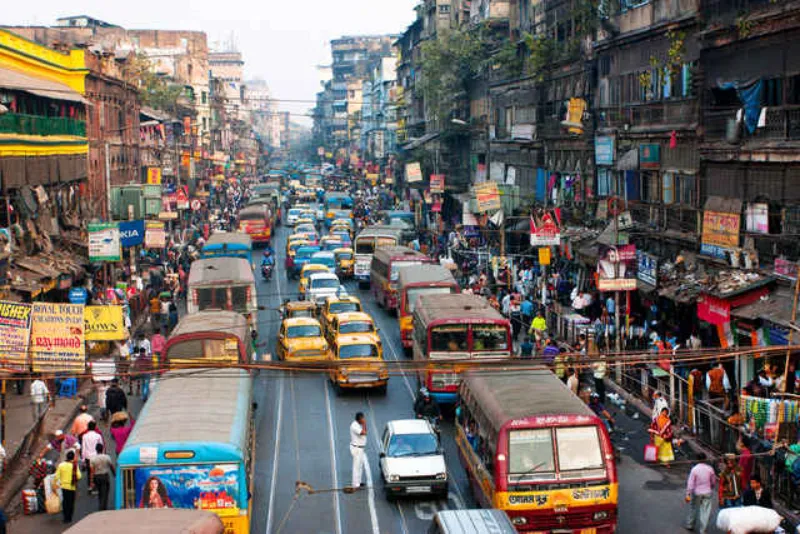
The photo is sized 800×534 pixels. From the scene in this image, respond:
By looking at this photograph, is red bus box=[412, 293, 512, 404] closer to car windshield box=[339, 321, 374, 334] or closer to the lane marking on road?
the lane marking on road

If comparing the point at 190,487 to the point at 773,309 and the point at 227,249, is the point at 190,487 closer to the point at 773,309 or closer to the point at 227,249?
the point at 773,309

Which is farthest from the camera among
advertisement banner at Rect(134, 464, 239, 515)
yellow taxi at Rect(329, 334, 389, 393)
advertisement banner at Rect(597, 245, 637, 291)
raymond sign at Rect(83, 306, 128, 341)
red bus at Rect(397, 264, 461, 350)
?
red bus at Rect(397, 264, 461, 350)

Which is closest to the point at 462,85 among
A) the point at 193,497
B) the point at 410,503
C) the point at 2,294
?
the point at 2,294

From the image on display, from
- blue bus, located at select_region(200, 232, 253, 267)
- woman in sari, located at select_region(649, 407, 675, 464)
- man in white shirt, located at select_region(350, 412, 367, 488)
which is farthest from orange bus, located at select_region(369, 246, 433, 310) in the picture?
man in white shirt, located at select_region(350, 412, 367, 488)

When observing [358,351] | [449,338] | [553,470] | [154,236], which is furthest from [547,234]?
[553,470]

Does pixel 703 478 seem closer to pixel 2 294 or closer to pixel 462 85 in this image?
pixel 2 294

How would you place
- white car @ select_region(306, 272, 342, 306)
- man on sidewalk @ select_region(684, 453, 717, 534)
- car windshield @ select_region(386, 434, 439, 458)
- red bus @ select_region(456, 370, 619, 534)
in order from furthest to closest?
white car @ select_region(306, 272, 342, 306)
car windshield @ select_region(386, 434, 439, 458)
man on sidewalk @ select_region(684, 453, 717, 534)
red bus @ select_region(456, 370, 619, 534)

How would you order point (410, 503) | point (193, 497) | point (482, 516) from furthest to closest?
point (410, 503), point (193, 497), point (482, 516)
